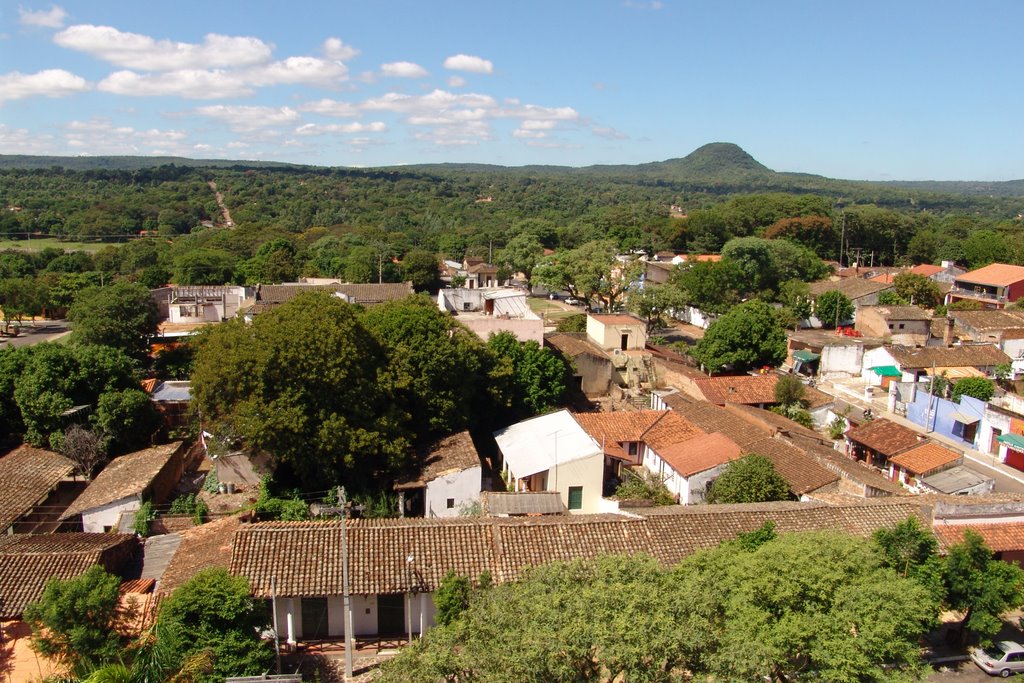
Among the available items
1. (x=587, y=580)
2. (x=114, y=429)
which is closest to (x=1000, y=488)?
(x=587, y=580)

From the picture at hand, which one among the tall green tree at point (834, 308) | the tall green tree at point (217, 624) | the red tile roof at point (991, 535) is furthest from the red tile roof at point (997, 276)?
the tall green tree at point (217, 624)

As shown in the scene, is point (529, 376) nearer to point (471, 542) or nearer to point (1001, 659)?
point (471, 542)

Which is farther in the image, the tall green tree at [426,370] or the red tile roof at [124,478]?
the tall green tree at [426,370]

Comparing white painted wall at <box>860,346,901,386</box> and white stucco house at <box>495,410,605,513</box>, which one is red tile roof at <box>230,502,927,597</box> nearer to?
white stucco house at <box>495,410,605,513</box>

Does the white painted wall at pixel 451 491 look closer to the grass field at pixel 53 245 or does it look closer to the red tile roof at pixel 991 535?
the red tile roof at pixel 991 535

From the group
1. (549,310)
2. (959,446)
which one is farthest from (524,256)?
(959,446)

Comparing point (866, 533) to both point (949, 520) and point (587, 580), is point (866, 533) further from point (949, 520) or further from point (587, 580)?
point (587, 580)
